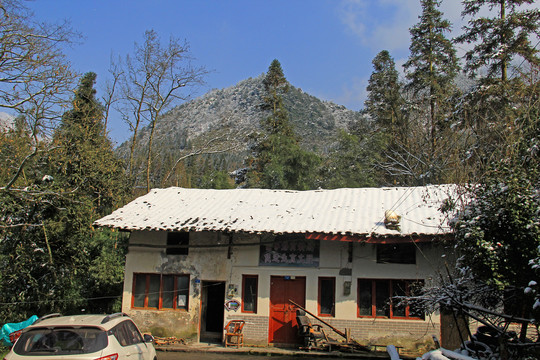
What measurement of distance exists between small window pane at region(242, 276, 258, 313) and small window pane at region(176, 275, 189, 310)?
206 centimetres

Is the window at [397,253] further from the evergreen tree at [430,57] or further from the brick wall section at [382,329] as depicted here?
the evergreen tree at [430,57]

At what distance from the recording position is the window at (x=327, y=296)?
14.7 m

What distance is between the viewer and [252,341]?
586 inches

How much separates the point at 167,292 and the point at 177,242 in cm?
177

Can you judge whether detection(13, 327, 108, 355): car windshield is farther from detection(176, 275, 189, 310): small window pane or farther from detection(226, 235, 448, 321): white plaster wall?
detection(176, 275, 189, 310): small window pane

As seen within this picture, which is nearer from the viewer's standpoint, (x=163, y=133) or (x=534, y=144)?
(x=534, y=144)

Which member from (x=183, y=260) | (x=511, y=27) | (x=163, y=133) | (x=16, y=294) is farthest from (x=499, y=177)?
(x=163, y=133)

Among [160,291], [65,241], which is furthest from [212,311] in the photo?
[65,241]

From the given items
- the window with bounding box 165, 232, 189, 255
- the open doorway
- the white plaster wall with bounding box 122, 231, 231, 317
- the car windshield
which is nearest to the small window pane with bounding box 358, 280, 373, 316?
the white plaster wall with bounding box 122, 231, 231, 317

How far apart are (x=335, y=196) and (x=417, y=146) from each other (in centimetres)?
1086

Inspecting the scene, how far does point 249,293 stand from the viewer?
15.4 metres

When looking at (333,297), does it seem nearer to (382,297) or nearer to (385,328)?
(382,297)

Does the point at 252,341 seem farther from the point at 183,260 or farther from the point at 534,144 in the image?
the point at 534,144

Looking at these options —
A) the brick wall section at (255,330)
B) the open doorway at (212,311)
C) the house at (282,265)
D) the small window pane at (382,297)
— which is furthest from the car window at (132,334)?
the small window pane at (382,297)
